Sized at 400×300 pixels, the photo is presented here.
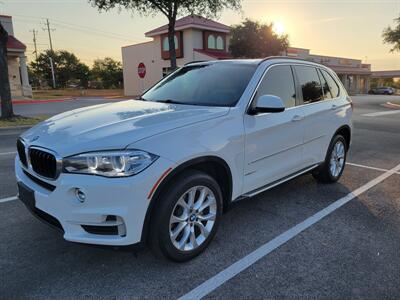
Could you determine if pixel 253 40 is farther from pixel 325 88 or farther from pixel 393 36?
pixel 325 88

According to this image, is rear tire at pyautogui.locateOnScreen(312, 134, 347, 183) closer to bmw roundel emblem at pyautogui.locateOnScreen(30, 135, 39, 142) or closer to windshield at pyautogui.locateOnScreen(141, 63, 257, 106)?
windshield at pyautogui.locateOnScreen(141, 63, 257, 106)

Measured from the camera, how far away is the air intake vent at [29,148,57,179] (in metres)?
2.68

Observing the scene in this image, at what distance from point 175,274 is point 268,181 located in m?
1.52

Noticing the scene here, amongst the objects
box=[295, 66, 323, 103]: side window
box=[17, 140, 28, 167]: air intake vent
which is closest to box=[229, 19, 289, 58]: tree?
box=[295, 66, 323, 103]: side window

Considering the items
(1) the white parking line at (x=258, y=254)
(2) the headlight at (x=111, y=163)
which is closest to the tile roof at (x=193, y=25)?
(1) the white parking line at (x=258, y=254)

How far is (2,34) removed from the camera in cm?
1137

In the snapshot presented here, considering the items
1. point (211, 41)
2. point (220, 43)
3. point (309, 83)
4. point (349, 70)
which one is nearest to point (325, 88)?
point (309, 83)

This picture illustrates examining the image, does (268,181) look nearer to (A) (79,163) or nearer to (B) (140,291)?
(B) (140,291)

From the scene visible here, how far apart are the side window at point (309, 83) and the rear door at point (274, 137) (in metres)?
0.24

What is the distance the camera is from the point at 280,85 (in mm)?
4051

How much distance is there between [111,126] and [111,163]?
18.8 inches

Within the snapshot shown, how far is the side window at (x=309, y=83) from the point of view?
444 cm

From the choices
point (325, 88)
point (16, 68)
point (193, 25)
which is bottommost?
point (325, 88)

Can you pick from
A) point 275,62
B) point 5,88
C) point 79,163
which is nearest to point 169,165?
point 79,163
